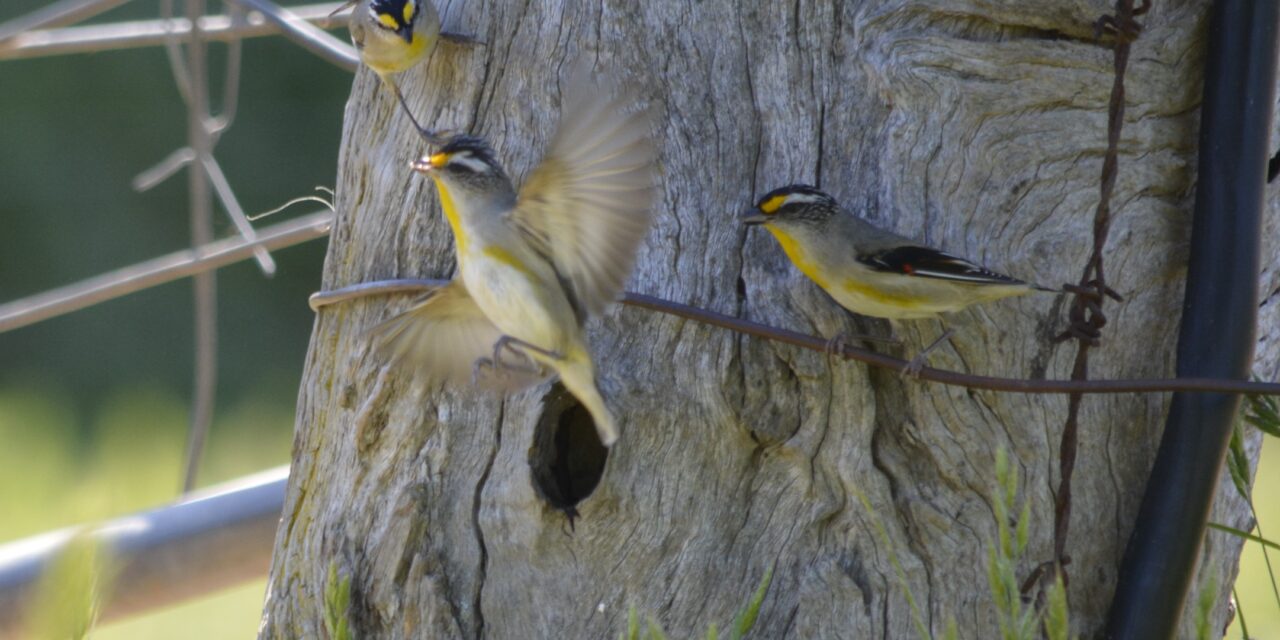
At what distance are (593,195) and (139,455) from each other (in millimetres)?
3650

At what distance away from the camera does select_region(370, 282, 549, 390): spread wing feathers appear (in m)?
2.04

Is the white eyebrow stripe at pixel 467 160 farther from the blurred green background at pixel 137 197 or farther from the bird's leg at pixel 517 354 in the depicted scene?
the blurred green background at pixel 137 197

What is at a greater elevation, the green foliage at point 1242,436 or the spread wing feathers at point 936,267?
the spread wing feathers at point 936,267

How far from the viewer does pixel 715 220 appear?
206cm

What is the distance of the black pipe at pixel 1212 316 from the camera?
6.40 ft

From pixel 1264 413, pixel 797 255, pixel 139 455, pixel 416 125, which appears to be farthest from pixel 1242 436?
pixel 139 455

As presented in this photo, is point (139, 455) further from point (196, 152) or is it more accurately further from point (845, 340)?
point (845, 340)

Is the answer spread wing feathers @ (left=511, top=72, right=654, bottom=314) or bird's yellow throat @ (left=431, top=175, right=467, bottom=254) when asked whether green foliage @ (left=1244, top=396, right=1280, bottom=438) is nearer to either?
spread wing feathers @ (left=511, top=72, right=654, bottom=314)

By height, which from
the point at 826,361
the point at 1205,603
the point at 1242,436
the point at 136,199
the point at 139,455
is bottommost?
the point at 1205,603

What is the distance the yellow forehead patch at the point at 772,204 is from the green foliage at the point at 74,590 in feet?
3.64

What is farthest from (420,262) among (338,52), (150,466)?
(150,466)

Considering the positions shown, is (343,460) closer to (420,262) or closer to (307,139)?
(420,262)

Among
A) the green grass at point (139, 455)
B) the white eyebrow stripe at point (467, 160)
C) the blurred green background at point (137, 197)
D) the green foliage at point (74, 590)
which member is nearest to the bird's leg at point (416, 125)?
the white eyebrow stripe at point (467, 160)

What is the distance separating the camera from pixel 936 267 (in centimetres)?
195
